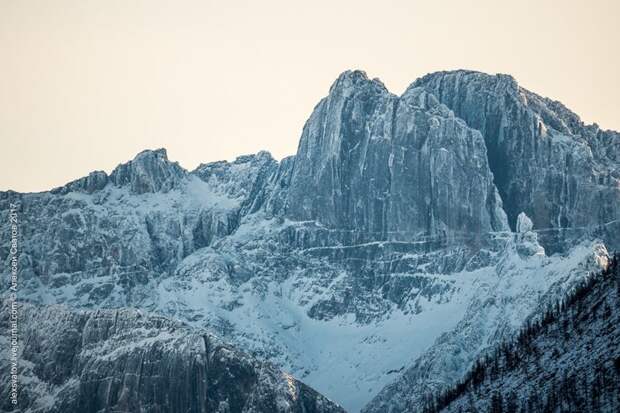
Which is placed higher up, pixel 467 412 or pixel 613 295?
pixel 613 295

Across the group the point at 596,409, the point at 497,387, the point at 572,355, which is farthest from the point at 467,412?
the point at 596,409

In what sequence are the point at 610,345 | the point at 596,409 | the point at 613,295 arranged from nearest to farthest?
1. the point at 596,409
2. the point at 610,345
3. the point at 613,295

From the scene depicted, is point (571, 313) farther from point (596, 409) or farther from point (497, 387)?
point (596, 409)

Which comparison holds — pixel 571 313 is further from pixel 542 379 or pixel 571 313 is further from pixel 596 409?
pixel 596 409

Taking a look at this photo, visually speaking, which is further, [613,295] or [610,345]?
[613,295]

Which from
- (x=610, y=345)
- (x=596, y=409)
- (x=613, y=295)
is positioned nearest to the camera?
(x=596, y=409)

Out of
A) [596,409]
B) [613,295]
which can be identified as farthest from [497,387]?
[596,409]
